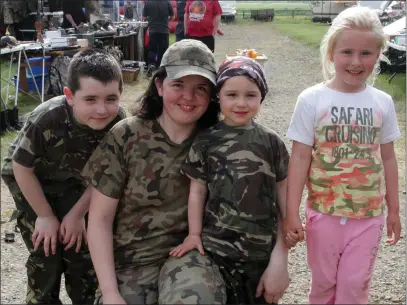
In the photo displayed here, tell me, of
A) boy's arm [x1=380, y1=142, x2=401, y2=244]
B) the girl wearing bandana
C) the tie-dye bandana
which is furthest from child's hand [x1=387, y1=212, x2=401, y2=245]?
the tie-dye bandana

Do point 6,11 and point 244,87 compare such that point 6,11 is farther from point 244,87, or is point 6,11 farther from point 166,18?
point 244,87

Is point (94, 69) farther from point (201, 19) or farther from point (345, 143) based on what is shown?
point (201, 19)

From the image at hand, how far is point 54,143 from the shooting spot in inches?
92.6

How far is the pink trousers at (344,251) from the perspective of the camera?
2.28 metres

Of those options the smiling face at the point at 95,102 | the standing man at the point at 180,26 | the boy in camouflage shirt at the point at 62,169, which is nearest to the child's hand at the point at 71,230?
the boy in camouflage shirt at the point at 62,169

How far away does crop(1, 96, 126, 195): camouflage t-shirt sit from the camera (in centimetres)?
231

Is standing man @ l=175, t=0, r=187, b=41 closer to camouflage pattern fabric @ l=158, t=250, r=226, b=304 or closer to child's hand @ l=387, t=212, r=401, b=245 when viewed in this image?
child's hand @ l=387, t=212, r=401, b=245

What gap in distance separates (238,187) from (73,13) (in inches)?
414

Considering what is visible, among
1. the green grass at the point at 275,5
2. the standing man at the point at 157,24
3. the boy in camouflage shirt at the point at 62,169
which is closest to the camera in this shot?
the boy in camouflage shirt at the point at 62,169

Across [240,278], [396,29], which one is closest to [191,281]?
[240,278]

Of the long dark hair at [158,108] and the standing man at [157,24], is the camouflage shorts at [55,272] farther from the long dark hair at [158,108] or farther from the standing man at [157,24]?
the standing man at [157,24]

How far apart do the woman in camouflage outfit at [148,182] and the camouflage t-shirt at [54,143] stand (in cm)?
25

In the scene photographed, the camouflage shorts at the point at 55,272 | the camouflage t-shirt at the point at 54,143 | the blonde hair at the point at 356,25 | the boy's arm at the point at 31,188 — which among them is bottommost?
the camouflage shorts at the point at 55,272

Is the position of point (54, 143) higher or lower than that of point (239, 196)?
higher
